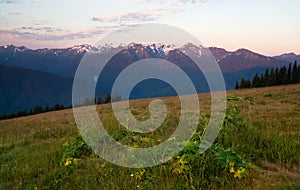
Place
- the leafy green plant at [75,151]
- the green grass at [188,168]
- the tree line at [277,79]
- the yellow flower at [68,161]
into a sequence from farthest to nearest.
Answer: the tree line at [277,79] → the leafy green plant at [75,151] → the yellow flower at [68,161] → the green grass at [188,168]

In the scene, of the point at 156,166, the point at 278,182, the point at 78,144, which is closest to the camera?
the point at 278,182

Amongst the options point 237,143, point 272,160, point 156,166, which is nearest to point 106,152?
point 156,166

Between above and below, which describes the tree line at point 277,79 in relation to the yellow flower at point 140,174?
below

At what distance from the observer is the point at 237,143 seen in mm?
6508

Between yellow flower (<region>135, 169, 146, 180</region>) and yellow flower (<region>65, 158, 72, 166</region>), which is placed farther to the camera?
yellow flower (<region>65, 158, 72, 166</region>)

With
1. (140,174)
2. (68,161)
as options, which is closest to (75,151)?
(68,161)

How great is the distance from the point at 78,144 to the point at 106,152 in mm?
860

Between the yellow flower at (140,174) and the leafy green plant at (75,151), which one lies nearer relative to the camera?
the yellow flower at (140,174)

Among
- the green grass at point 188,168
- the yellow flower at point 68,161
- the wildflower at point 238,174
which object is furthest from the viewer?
the yellow flower at point 68,161

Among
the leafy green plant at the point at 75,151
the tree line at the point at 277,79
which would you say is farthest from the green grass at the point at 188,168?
the tree line at the point at 277,79

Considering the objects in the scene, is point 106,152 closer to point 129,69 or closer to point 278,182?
point 129,69

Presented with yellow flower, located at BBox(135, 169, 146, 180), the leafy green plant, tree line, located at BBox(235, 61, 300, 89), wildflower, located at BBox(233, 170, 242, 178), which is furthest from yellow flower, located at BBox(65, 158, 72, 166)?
tree line, located at BBox(235, 61, 300, 89)

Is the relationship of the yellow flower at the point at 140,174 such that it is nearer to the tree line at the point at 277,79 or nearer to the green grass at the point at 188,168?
the green grass at the point at 188,168

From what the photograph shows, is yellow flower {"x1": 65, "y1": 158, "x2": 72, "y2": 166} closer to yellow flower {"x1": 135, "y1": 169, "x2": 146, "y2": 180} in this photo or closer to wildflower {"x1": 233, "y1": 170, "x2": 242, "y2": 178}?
yellow flower {"x1": 135, "y1": 169, "x2": 146, "y2": 180}
